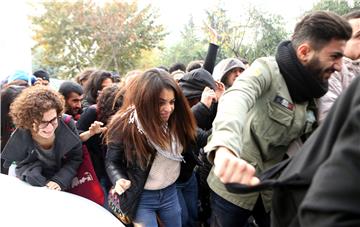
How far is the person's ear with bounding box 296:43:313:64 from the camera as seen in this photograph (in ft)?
5.28

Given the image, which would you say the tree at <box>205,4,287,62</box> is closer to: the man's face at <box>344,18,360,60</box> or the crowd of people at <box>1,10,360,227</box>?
the crowd of people at <box>1,10,360,227</box>

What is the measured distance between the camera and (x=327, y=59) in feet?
5.21

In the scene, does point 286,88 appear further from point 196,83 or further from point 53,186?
point 53,186

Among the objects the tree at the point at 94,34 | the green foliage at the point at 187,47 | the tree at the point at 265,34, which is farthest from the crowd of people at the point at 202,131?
the tree at the point at 94,34

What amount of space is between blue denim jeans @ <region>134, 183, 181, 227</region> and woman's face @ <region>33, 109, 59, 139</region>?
0.74 meters

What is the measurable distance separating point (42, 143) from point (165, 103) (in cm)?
89

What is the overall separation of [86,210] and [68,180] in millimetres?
488

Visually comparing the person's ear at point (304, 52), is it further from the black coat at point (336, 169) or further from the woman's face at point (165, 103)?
the woman's face at point (165, 103)

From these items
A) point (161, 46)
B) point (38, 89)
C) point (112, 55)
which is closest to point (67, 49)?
point (112, 55)

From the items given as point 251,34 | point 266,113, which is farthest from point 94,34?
point 266,113

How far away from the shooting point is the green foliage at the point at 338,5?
3.10m

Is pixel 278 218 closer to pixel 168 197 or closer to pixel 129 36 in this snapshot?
pixel 168 197

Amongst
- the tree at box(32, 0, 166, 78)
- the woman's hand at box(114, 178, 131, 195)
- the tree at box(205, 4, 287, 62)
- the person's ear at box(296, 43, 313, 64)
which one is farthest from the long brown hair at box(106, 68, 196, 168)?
the tree at box(32, 0, 166, 78)

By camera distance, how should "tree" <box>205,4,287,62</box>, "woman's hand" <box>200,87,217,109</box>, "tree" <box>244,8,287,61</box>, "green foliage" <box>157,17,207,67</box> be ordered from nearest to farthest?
"woman's hand" <box>200,87,217,109</box>
"tree" <box>244,8,287,61</box>
"tree" <box>205,4,287,62</box>
"green foliage" <box>157,17,207,67</box>
